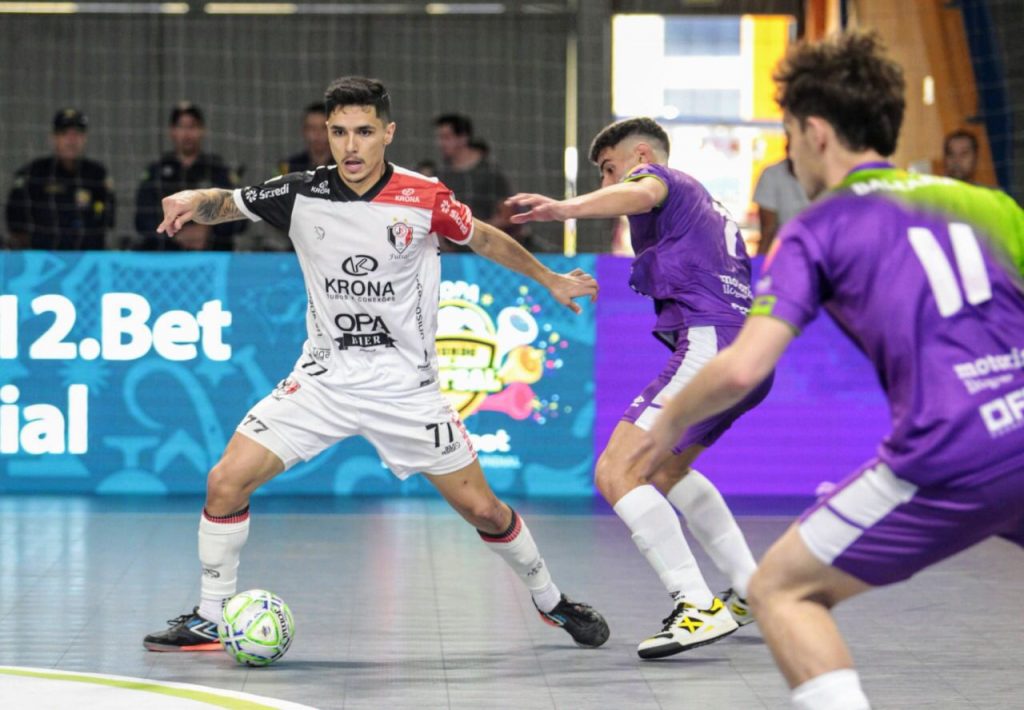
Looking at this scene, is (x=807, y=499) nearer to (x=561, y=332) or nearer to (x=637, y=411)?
(x=561, y=332)

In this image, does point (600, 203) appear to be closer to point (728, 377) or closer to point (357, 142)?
point (357, 142)

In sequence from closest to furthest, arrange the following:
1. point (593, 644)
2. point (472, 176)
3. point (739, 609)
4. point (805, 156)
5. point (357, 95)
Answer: point (805, 156) → point (357, 95) → point (593, 644) → point (739, 609) → point (472, 176)

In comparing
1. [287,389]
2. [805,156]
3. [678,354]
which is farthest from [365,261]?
[805,156]

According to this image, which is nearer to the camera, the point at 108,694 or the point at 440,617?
the point at 108,694

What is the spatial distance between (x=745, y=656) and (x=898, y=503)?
Result: 8.59ft

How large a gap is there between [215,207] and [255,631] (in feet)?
5.36

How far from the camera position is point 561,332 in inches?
423

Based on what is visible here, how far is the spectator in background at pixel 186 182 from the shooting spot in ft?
37.0

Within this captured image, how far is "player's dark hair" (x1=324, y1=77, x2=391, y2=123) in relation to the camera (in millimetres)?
5977

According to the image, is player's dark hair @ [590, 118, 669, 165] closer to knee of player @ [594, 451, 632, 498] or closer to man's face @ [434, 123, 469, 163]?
knee of player @ [594, 451, 632, 498]

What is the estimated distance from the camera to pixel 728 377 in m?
3.42

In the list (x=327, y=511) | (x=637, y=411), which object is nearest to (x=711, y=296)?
(x=637, y=411)

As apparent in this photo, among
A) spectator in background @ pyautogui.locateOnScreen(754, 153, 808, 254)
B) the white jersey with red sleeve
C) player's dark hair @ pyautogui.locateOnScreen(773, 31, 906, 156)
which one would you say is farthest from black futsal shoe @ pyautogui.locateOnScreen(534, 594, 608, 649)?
spectator in background @ pyautogui.locateOnScreen(754, 153, 808, 254)

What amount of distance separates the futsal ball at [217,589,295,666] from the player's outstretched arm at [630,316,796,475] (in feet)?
8.17
